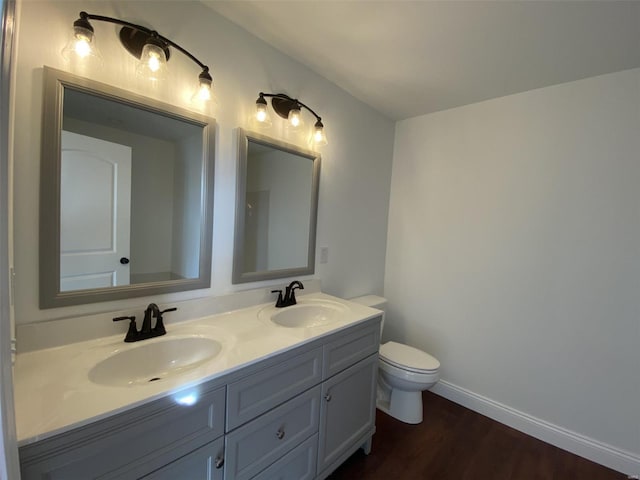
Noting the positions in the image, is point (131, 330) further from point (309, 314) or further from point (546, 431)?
point (546, 431)

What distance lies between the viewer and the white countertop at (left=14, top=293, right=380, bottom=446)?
705 millimetres

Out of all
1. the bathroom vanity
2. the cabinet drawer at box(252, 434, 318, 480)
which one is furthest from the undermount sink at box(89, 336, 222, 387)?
the cabinet drawer at box(252, 434, 318, 480)

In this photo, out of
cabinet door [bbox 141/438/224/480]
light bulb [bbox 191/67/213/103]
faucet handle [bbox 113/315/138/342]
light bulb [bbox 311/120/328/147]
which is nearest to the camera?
cabinet door [bbox 141/438/224/480]

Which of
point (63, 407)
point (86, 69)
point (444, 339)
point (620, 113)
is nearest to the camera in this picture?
point (63, 407)

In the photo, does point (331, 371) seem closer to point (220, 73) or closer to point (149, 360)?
point (149, 360)

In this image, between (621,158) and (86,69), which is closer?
(86,69)

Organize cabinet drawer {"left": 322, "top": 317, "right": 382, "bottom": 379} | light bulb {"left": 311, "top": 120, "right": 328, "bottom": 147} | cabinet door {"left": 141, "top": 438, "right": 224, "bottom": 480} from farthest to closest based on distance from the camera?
light bulb {"left": 311, "top": 120, "right": 328, "bottom": 147}, cabinet drawer {"left": 322, "top": 317, "right": 382, "bottom": 379}, cabinet door {"left": 141, "top": 438, "right": 224, "bottom": 480}

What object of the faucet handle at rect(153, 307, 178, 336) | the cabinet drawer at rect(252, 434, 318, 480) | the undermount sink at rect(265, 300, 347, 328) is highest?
the faucet handle at rect(153, 307, 178, 336)

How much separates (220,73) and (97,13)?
49cm

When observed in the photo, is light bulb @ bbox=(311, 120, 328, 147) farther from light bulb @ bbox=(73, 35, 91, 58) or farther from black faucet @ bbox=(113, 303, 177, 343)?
black faucet @ bbox=(113, 303, 177, 343)

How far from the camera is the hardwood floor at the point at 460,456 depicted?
1608 mm

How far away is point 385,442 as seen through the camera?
1822mm

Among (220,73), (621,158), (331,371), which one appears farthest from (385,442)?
(220,73)

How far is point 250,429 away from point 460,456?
1429 millimetres
